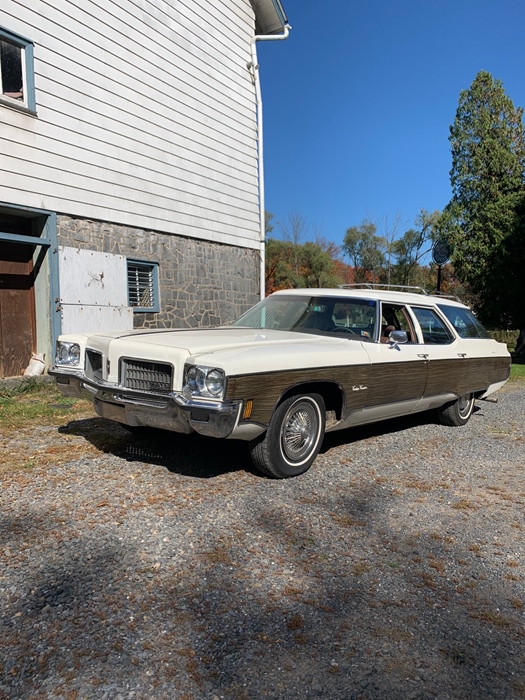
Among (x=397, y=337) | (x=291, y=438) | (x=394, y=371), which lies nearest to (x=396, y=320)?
(x=397, y=337)

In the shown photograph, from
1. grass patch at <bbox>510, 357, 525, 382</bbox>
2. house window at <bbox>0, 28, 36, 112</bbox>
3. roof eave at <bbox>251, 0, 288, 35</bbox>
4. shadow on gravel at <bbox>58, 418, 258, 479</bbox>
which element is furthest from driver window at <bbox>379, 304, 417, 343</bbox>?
roof eave at <bbox>251, 0, 288, 35</bbox>

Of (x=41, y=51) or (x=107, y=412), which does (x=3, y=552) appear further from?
(x=41, y=51)

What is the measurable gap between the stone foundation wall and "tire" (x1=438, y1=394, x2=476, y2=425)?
19.0 ft

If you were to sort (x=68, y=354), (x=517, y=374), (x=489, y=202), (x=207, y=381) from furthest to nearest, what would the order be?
(x=489, y=202) < (x=517, y=374) < (x=68, y=354) < (x=207, y=381)

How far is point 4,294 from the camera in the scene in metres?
7.93

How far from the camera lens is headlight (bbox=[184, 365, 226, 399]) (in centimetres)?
356

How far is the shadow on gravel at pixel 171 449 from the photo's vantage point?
4426mm

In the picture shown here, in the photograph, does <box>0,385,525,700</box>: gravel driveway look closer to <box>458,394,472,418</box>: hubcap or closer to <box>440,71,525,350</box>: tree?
<box>458,394,472,418</box>: hubcap

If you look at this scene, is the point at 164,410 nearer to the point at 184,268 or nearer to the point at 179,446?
the point at 179,446

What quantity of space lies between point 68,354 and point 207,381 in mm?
1733

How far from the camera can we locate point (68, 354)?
464 centimetres

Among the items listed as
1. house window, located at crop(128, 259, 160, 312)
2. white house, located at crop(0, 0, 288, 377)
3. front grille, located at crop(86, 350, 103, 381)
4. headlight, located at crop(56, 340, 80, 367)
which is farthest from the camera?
house window, located at crop(128, 259, 160, 312)

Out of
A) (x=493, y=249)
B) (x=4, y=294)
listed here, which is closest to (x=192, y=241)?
(x=4, y=294)

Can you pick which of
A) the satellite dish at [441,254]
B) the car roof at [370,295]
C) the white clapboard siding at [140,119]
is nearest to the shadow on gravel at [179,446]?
the car roof at [370,295]
